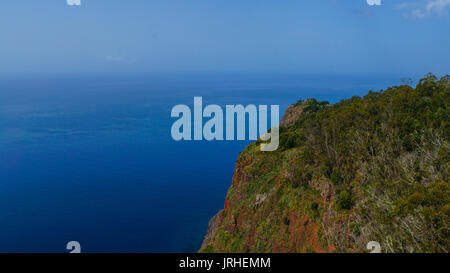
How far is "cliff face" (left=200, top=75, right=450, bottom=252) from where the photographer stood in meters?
9.41

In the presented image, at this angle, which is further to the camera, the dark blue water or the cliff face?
the dark blue water

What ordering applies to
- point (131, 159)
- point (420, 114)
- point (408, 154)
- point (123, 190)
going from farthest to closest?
point (131, 159) < point (123, 190) < point (420, 114) < point (408, 154)

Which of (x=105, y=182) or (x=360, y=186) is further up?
(x=360, y=186)

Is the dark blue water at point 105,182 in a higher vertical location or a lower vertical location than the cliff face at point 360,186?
lower

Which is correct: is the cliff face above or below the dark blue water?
above

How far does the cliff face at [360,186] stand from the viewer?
9.41 m

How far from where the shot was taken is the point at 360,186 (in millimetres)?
13688

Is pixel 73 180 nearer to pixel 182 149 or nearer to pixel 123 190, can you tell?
pixel 123 190

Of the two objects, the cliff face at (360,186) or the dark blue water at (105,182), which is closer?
the cliff face at (360,186)

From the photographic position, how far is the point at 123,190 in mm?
49469

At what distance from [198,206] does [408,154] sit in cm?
3585

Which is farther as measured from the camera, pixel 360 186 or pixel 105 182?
pixel 105 182

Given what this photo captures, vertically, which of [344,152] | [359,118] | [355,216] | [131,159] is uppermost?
[359,118]

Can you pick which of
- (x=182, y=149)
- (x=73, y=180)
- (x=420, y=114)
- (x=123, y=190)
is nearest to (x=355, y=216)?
(x=420, y=114)
